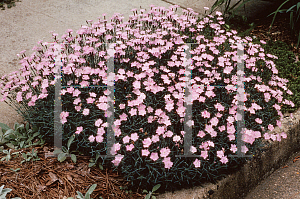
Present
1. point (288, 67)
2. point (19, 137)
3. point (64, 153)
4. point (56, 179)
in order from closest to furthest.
Answer: point (56, 179), point (64, 153), point (19, 137), point (288, 67)

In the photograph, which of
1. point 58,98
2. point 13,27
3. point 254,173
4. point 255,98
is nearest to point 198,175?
point 254,173

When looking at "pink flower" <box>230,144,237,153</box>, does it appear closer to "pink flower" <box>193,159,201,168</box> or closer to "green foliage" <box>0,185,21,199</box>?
"pink flower" <box>193,159,201,168</box>

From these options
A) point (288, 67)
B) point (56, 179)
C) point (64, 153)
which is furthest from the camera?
point (288, 67)

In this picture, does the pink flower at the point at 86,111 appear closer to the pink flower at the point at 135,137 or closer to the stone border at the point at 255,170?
the pink flower at the point at 135,137

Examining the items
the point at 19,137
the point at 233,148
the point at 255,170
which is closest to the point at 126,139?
the point at 233,148

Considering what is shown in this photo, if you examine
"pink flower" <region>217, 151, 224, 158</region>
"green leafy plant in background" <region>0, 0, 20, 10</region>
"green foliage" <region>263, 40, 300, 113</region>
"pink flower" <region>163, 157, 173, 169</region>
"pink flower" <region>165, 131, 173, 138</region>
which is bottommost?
"pink flower" <region>163, 157, 173, 169</region>

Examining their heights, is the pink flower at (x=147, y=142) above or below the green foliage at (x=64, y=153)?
above

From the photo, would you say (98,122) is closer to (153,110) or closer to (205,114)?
(153,110)

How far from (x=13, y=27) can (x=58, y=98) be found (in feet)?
10.2

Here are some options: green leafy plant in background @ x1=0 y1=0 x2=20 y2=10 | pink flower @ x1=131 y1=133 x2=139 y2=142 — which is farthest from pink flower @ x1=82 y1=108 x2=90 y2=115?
green leafy plant in background @ x1=0 y1=0 x2=20 y2=10

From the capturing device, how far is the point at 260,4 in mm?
5602

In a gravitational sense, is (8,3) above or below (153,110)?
above

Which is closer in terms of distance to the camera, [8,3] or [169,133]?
[169,133]

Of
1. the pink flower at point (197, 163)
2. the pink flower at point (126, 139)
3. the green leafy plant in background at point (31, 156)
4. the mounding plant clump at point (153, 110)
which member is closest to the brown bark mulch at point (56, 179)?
the green leafy plant in background at point (31, 156)
